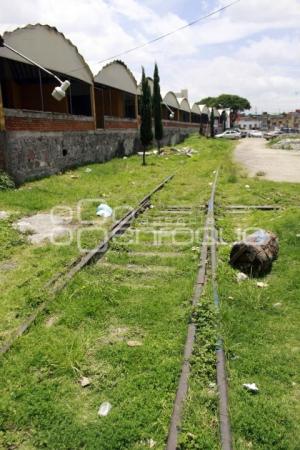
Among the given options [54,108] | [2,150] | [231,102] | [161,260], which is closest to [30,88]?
[54,108]

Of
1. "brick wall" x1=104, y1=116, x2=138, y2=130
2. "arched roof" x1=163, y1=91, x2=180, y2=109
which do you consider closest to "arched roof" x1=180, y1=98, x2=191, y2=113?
"arched roof" x1=163, y1=91, x2=180, y2=109

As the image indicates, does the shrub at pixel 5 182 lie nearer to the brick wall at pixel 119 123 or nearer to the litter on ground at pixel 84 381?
the litter on ground at pixel 84 381

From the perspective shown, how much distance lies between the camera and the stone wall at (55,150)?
13.3 metres

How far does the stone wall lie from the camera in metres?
13.3

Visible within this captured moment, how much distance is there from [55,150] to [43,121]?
1.34 metres

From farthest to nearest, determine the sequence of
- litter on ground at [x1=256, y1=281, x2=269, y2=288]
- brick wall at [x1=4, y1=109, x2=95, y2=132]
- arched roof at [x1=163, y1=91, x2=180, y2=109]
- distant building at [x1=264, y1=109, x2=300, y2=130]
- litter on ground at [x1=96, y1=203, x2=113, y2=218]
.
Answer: distant building at [x1=264, y1=109, x2=300, y2=130] → arched roof at [x1=163, y1=91, x2=180, y2=109] → brick wall at [x1=4, y1=109, x2=95, y2=132] → litter on ground at [x1=96, y1=203, x2=113, y2=218] → litter on ground at [x1=256, y1=281, x2=269, y2=288]

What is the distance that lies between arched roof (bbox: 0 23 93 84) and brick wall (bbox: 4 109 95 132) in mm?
1883

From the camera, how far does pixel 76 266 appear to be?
233 inches

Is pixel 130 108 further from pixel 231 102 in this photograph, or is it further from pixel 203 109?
pixel 231 102

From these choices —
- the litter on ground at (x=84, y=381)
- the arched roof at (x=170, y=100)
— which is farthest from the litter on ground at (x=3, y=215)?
the arched roof at (x=170, y=100)

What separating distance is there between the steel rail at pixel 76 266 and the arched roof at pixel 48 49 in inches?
301

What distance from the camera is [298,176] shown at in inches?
669

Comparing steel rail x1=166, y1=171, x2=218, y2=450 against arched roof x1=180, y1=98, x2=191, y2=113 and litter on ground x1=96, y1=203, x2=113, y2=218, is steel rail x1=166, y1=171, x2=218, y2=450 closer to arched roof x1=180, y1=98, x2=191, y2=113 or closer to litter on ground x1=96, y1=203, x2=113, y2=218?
litter on ground x1=96, y1=203, x2=113, y2=218

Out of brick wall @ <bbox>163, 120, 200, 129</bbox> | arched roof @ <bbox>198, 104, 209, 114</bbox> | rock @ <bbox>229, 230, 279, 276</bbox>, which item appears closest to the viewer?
rock @ <bbox>229, 230, 279, 276</bbox>
